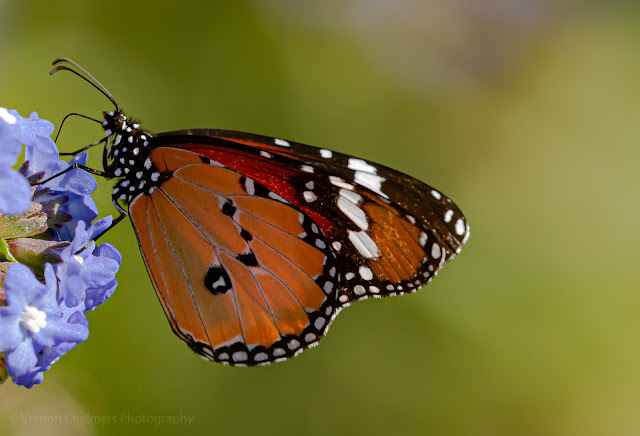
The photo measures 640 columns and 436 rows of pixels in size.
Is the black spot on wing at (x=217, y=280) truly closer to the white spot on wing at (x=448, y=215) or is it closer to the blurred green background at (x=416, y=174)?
the white spot on wing at (x=448, y=215)

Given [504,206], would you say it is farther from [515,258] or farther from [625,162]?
[625,162]

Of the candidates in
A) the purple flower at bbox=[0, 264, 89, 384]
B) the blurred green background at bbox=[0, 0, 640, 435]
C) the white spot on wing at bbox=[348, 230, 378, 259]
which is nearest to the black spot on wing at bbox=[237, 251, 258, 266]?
the white spot on wing at bbox=[348, 230, 378, 259]

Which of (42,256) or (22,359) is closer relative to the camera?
(22,359)

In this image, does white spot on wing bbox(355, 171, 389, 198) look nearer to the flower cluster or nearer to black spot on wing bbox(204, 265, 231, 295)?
black spot on wing bbox(204, 265, 231, 295)

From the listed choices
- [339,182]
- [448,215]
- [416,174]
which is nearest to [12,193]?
[339,182]

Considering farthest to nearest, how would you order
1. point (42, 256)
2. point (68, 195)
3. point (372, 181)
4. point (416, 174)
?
1. point (416, 174)
2. point (372, 181)
3. point (68, 195)
4. point (42, 256)

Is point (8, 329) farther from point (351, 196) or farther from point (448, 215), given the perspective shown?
point (448, 215)

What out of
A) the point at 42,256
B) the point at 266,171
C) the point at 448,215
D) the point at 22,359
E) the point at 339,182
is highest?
the point at 448,215

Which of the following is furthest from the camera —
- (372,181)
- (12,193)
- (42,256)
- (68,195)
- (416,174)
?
(416,174)
